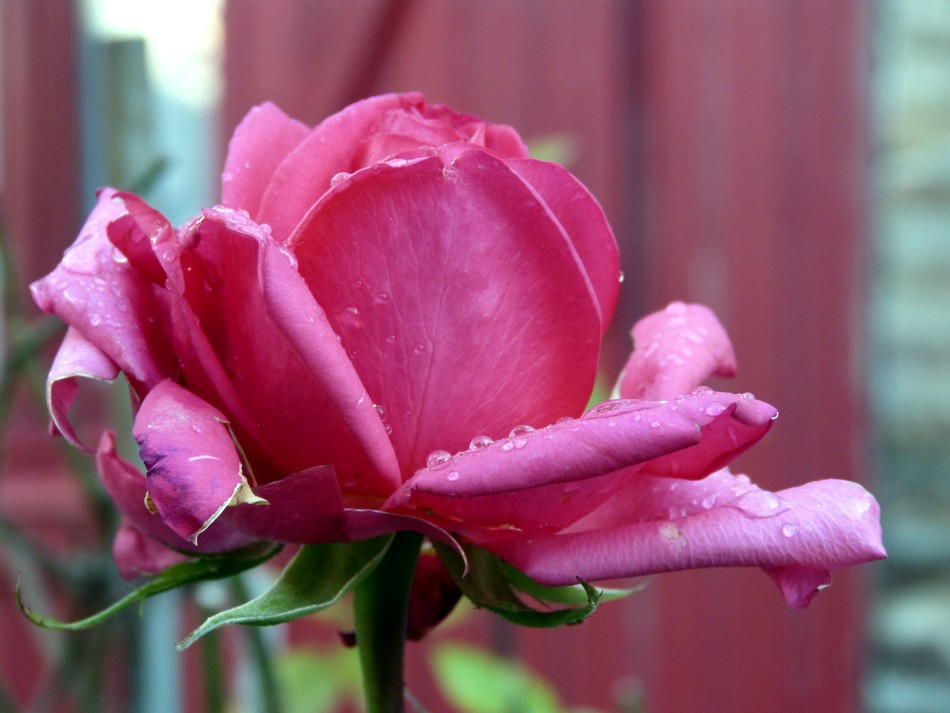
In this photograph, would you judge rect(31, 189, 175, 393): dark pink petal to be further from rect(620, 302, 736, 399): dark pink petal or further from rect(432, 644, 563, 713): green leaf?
rect(432, 644, 563, 713): green leaf

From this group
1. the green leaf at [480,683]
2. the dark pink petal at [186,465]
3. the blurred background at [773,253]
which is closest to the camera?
the dark pink petal at [186,465]

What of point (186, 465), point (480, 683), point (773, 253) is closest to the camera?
point (186, 465)

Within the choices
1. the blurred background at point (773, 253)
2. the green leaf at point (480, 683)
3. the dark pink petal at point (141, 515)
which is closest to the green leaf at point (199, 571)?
the dark pink petal at point (141, 515)

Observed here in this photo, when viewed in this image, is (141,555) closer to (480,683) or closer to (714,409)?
(714,409)

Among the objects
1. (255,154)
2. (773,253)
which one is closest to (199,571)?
(255,154)

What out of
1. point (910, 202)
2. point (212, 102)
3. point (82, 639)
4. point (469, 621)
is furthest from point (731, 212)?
point (82, 639)

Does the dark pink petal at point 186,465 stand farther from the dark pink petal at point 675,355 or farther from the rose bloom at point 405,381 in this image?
the dark pink petal at point 675,355
